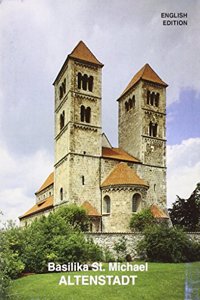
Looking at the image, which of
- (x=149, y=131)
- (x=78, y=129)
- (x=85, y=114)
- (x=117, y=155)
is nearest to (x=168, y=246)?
(x=78, y=129)

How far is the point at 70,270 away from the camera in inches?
324

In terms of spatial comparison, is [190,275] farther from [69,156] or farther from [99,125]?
[99,125]

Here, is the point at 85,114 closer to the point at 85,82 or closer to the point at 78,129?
the point at 78,129

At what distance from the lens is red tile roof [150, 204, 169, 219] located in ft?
55.6

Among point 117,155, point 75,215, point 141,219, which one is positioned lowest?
point 141,219

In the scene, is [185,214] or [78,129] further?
[185,214]

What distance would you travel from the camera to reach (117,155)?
18562 millimetres

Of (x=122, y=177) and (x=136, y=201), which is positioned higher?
(x=122, y=177)

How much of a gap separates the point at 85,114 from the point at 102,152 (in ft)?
6.22

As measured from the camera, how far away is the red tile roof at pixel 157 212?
1695cm

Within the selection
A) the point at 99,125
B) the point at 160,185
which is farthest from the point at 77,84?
the point at 160,185

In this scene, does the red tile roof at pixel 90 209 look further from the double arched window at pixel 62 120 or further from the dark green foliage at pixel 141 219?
the double arched window at pixel 62 120

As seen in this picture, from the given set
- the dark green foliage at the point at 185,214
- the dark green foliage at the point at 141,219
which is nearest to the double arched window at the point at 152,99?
the dark green foliage at the point at 185,214

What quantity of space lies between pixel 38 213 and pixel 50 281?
43.1ft
